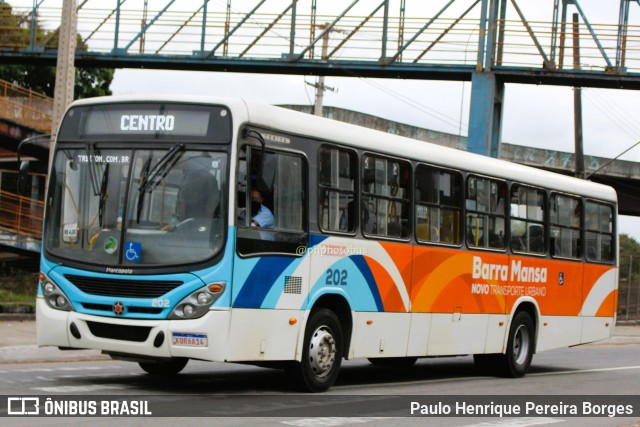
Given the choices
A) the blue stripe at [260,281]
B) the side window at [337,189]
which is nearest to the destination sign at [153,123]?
the blue stripe at [260,281]

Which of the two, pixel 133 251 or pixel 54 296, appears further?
pixel 54 296

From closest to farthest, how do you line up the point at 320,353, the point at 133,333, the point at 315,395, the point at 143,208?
1. the point at 133,333
2. the point at 143,208
3. the point at 315,395
4. the point at 320,353

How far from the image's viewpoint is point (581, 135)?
139ft

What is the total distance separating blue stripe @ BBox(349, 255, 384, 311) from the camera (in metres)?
13.6

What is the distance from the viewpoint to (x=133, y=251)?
11.7 m

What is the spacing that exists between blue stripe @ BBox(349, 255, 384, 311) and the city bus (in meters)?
0.02

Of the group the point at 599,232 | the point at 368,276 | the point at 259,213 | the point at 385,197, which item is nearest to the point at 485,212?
the point at 385,197

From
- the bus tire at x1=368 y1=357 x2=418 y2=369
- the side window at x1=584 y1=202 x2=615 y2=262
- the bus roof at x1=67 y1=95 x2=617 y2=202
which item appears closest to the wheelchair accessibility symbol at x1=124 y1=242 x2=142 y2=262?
the bus roof at x1=67 y1=95 x2=617 y2=202

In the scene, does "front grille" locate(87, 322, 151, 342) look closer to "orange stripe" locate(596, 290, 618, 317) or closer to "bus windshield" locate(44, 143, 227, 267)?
"bus windshield" locate(44, 143, 227, 267)

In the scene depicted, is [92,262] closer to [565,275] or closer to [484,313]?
[484,313]

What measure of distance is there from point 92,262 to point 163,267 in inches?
34.0

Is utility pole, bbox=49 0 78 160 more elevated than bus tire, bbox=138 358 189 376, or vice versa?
utility pole, bbox=49 0 78 160

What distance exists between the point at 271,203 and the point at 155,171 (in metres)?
1.29

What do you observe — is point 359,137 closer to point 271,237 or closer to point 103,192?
point 271,237
